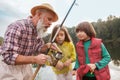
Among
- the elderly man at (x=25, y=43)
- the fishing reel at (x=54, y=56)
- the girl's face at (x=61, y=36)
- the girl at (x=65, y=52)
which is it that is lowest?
the girl at (x=65, y=52)

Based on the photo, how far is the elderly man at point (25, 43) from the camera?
13.3 feet

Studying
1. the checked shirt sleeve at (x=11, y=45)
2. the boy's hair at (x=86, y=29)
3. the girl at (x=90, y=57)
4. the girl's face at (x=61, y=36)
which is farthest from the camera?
the girl's face at (x=61, y=36)

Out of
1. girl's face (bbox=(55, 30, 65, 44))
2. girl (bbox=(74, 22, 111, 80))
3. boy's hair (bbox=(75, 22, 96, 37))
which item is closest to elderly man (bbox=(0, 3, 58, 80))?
girl (bbox=(74, 22, 111, 80))

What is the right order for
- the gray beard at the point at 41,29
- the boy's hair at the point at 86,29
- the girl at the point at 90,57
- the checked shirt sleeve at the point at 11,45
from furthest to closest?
the boy's hair at the point at 86,29 < the girl at the point at 90,57 < the gray beard at the point at 41,29 < the checked shirt sleeve at the point at 11,45

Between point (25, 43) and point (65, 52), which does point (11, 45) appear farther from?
point (65, 52)

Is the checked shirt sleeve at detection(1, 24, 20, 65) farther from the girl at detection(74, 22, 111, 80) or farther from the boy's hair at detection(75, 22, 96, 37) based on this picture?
the boy's hair at detection(75, 22, 96, 37)

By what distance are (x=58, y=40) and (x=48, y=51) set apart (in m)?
2.28

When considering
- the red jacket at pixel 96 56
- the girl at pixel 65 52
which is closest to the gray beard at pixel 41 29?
the red jacket at pixel 96 56

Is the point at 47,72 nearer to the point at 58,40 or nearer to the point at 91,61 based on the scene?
the point at 58,40

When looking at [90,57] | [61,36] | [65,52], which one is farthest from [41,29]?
[65,52]

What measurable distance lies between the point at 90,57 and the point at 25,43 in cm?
178

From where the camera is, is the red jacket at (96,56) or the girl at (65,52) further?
the girl at (65,52)

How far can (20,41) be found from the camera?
419cm

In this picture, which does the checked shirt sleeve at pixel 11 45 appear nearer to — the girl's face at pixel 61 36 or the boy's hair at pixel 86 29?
the boy's hair at pixel 86 29
